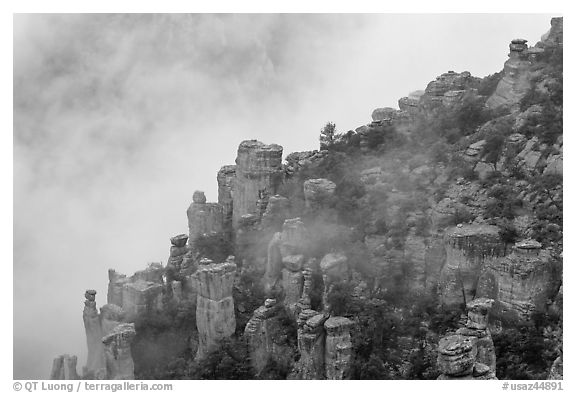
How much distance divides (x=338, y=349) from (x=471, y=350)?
389 cm

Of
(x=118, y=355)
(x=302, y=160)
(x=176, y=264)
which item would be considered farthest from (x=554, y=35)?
(x=118, y=355)

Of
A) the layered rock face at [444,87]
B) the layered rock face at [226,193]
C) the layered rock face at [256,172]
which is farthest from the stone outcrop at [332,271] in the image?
the layered rock face at [444,87]

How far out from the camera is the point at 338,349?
76.9 feet

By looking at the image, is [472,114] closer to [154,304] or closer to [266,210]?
[266,210]

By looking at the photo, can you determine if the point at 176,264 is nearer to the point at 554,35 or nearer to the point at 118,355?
the point at 118,355

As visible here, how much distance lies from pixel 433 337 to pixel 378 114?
8.48 m

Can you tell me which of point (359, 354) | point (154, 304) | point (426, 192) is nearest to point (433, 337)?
point (359, 354)

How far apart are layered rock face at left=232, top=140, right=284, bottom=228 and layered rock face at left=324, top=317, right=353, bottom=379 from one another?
5.55m

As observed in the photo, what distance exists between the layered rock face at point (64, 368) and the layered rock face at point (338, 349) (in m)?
6.19

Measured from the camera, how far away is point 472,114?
26922 mm

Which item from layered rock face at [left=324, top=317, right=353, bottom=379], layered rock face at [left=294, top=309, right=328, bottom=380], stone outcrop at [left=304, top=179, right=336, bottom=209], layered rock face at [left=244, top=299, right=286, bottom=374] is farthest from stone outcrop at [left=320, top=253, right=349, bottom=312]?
stone outcrop at [left=304, top=179, right=336, bottom=209]

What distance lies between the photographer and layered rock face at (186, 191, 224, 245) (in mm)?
29094

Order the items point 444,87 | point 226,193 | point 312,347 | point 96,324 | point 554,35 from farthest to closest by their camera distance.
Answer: point 226,193 < point 444,87 < point 554,35 < point 96,324 < point 312,347

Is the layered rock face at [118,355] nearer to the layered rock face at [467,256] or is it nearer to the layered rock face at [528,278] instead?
the layered rock face at [467,256]
